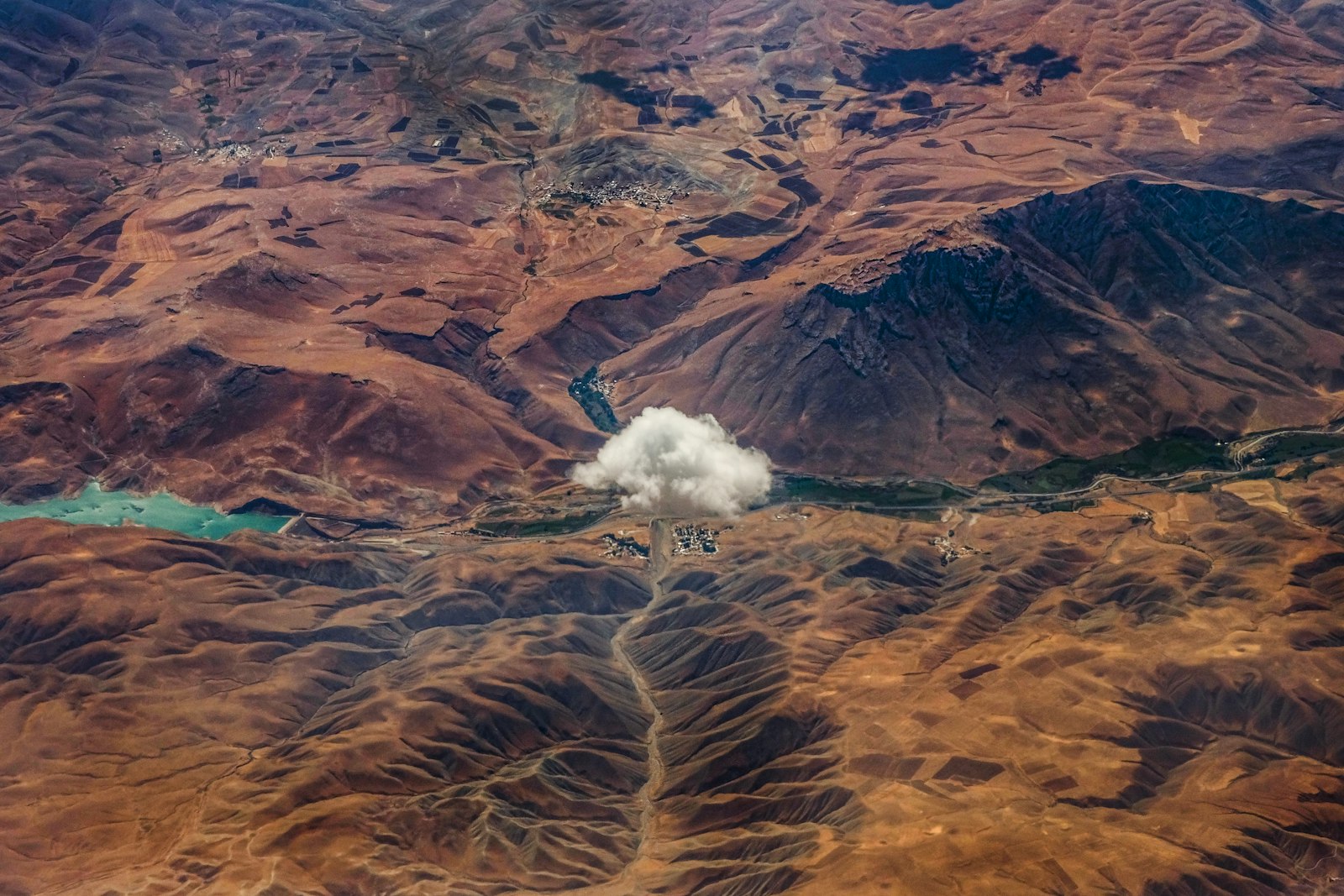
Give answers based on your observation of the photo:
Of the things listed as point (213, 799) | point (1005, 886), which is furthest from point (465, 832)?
point (1005, 886)

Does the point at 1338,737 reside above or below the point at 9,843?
above

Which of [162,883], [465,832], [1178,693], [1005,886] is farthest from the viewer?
[1178,693]

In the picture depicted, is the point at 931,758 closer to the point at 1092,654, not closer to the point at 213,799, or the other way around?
the point at 1092,654

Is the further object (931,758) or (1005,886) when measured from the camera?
(931,758)

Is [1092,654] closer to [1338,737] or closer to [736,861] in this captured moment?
[1338,737]

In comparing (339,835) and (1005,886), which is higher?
(1005,886)

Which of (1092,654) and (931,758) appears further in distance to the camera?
(1092,654)

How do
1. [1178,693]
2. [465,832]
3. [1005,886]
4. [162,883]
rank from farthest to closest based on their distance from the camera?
[1178,693]
[465,832]
[162,883]
[1005,886]

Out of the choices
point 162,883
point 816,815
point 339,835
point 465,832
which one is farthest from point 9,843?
point 816,815

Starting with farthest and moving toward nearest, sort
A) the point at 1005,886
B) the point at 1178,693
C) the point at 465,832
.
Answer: the point at 1178,693
the point at 465,832
the point at 1005,886
